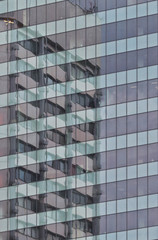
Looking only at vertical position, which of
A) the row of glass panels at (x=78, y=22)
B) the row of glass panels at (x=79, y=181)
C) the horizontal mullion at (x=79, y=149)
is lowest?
the row of glass panels at (x=79, y=181)

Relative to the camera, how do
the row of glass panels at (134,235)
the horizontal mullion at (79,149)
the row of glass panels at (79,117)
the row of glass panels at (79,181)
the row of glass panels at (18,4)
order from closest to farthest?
1. the row of glass panels at (134,235)
2. the row of glass panels at (79,181)
3. the horizontal mullion at (79,149)
4. the row of glass panels at (79,117)
5. the row of glass panels at (18,4)

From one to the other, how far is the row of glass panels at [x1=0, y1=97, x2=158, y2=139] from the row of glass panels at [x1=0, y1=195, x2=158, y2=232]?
8191mm

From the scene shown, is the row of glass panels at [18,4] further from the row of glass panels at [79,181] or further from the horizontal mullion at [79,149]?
the row of glass panels at [79,181]

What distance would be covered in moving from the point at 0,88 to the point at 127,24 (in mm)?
14975

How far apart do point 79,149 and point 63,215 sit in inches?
254

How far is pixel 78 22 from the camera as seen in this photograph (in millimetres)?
108000

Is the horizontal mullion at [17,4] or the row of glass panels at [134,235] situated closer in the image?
the row of glass panels at [134,235]

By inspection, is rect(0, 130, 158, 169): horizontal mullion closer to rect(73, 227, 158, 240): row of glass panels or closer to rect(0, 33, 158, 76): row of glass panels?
rect(73, 227, 158, 240): row of glass panels

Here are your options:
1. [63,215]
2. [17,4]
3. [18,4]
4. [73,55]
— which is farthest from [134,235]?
[17,4]

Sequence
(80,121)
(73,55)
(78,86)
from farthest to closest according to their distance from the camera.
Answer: (73,55) → (78,86) → (80,121)

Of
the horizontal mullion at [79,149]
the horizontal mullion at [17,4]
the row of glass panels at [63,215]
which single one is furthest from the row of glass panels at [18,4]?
the row of glass panels at [63,215]

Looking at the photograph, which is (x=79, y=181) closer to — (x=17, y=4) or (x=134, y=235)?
(x=134, y=235)

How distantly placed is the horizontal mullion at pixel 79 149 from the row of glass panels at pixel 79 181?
2.07 m

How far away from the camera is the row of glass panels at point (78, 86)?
10388 centimetres
